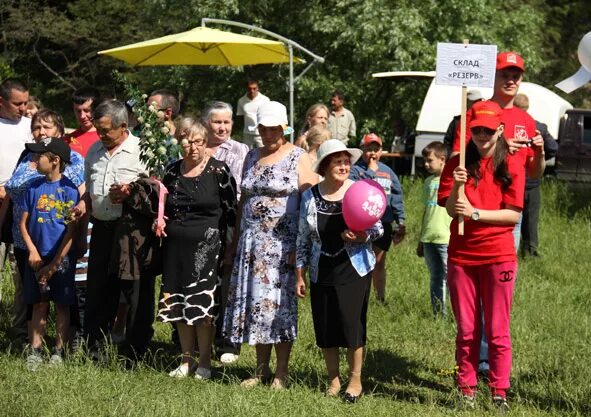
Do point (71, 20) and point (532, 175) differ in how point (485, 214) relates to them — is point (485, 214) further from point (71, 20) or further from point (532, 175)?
point (71, 20)

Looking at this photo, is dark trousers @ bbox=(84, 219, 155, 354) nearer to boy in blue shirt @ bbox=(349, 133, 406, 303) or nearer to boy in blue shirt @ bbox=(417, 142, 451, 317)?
boy in blue shirt @ bbox=(349, 133, 406, 303)

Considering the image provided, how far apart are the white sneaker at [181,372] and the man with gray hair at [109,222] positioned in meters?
0.56

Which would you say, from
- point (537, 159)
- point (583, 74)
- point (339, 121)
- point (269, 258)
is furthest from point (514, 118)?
point (339, 121)

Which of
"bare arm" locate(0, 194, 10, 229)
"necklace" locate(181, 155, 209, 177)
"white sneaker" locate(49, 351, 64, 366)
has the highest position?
"necklace" locate(181, 155, 209, 177)

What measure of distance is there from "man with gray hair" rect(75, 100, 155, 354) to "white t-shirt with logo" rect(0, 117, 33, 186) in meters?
1.36

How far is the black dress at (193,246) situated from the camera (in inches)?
286

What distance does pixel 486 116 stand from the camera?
6422mm

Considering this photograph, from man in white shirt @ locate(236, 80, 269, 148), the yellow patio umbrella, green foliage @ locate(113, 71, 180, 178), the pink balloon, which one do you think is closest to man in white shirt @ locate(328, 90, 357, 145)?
man in white shirt @ locate(236, 80, 269, 148)

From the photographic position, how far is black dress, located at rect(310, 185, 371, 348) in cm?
677

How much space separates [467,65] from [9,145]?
4199 millimetres

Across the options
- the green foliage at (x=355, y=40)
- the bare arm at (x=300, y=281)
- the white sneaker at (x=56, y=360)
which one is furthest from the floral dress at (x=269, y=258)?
the green foliage at (x=355, y=40)

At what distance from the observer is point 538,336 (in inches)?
343

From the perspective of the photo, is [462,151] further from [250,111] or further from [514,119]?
[250,111]

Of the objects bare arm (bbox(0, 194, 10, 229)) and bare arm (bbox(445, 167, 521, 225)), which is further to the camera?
bare arm (bbox(0, 194, 10, 229))
